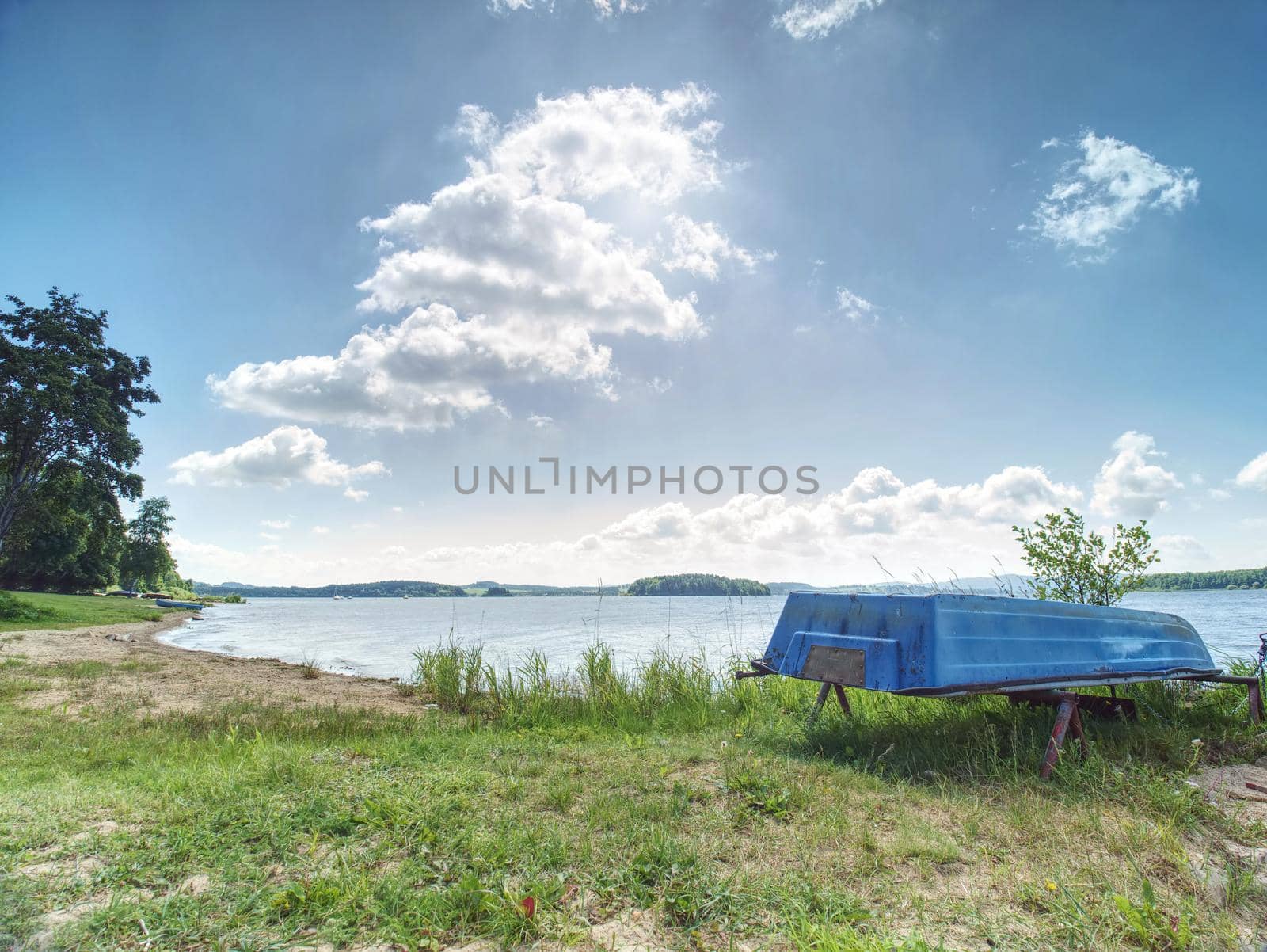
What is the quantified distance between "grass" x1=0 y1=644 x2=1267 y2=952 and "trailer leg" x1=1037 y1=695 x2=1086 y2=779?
101mm

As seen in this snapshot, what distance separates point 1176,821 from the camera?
3775 millimetres

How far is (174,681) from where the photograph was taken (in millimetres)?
12219

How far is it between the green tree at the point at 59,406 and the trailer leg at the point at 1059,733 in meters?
28.8

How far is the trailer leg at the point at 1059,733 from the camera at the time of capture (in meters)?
4.80

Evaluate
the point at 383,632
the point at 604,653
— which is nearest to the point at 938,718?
the point at 604,653

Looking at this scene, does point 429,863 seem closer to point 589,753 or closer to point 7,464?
point 589,753

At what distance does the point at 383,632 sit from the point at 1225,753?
1564 inches

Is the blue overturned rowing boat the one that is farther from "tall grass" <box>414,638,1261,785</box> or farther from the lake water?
the lake water

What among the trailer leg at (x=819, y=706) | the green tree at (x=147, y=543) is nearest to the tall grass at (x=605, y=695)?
the trailer leg at (x=819, y=706)

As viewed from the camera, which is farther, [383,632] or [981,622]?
[383,632]

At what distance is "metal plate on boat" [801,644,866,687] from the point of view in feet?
17.2

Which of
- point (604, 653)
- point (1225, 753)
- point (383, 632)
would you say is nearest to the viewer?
point (1225, 753)

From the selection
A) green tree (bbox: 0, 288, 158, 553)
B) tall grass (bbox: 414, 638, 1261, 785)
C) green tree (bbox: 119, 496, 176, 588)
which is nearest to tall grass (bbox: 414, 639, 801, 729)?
tall grass (bbox: 414, 638, 1261, 785)

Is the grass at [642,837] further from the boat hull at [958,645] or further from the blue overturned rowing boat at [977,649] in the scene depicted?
the boat hull at [958,645]
